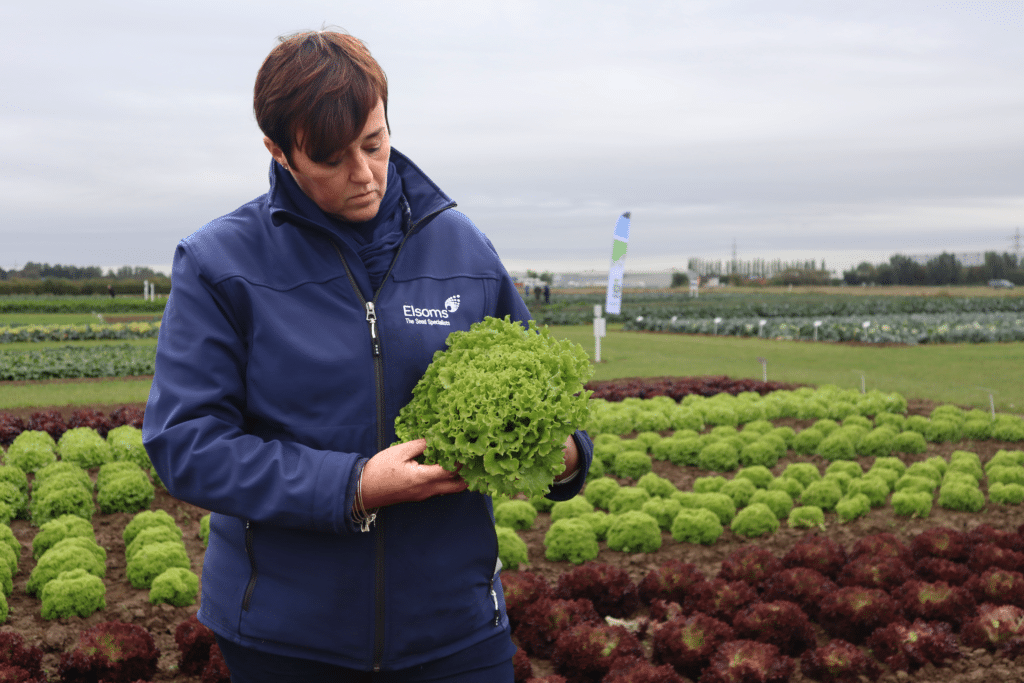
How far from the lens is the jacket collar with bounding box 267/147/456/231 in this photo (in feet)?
6.47

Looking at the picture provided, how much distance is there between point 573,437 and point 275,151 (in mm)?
1134

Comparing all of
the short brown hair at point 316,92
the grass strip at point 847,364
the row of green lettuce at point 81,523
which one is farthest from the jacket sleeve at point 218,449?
the grass strip at point 847,364

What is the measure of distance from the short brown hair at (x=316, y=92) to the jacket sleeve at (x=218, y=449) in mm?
397

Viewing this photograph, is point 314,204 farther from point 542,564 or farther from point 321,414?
point 542,564

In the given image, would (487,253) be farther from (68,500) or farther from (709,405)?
(709,405)

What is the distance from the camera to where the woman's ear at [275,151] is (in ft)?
6.45

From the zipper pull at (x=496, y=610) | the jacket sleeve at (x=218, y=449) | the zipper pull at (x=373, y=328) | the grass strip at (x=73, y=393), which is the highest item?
the zipper pull at (x=373, y=328)

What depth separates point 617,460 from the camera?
28.7 ft

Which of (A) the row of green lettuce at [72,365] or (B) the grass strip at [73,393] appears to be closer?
(B) the grass strip at [73,393]

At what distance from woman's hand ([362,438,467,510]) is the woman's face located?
2.03 feet

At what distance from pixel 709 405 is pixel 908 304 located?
37.0 meters

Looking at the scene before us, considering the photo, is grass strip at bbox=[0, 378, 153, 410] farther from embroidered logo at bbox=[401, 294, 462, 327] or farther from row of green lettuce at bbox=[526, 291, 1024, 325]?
row of green lettuce at bbox=[526, 291, 1024, 325]

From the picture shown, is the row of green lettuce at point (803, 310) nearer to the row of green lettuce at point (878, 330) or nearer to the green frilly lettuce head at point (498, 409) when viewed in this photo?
the row of green lettuce at point (878, 330)

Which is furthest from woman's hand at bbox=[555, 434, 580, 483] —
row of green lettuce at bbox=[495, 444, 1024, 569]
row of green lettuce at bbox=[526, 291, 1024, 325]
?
row of green lettuce at bbox=[526, 291, 1024, 325]
